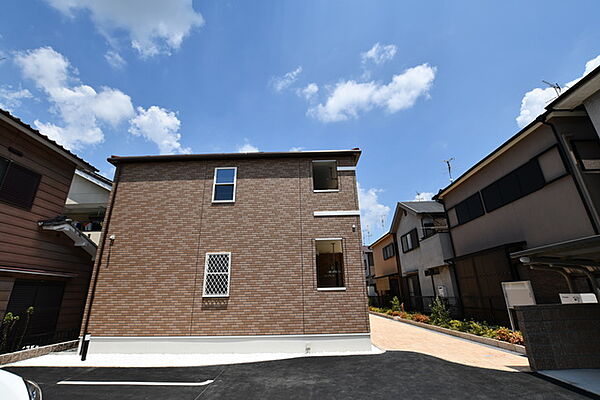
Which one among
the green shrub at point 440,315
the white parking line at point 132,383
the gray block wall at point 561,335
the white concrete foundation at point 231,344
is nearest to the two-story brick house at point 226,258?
the white concrete foundation at point 231,344

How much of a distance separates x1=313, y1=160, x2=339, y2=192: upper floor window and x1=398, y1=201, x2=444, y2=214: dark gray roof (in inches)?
336

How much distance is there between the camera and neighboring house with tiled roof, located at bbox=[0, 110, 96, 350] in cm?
812

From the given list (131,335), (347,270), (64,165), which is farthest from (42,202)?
(347,270)

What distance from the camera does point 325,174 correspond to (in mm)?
11617

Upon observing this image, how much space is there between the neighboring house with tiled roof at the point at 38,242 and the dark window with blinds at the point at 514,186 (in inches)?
669

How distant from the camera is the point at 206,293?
8555mm

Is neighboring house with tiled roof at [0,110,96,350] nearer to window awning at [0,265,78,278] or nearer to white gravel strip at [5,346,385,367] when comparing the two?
window awning at [0,265,78,278]

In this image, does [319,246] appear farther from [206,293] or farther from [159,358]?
[159,358]

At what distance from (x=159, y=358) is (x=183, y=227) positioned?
4.06m

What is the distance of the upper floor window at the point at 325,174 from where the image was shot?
10.4m

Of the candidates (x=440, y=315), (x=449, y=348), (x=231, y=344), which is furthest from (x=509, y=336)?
(x=231, y=344)

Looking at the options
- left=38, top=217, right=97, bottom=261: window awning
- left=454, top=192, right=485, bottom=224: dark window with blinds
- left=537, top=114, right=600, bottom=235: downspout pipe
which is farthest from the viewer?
left=454, top=192, right=485, bottom=224: dark window with blinds

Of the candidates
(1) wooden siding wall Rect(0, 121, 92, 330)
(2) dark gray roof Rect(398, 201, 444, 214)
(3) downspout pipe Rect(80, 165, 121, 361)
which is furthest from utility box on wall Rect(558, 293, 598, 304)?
(1) wooden siding wall Rect(0, 121, 92, 330)

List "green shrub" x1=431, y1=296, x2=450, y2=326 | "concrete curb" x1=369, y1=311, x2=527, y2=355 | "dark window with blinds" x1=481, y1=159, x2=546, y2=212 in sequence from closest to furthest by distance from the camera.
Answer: "concrete curb" x1=369, y1=311, x2=527, y2=355, "dark window with blinds" x1=481, y1=159, x2=546, y2=212, "green shrub" x1=431, y1=296, x2=450, y2=326
